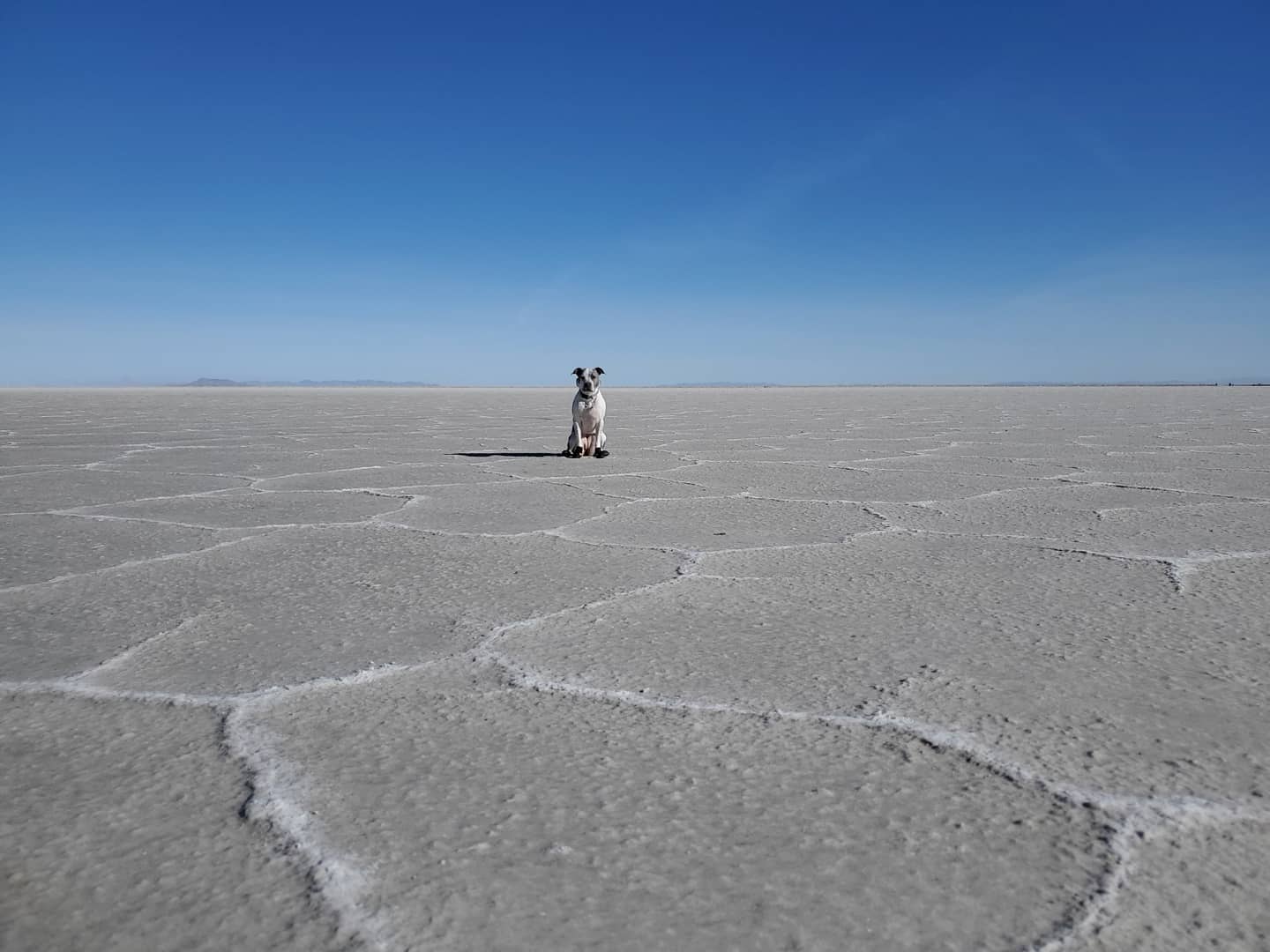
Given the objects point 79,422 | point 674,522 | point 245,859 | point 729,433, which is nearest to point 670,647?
point 245,859

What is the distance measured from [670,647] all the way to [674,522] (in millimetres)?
1485

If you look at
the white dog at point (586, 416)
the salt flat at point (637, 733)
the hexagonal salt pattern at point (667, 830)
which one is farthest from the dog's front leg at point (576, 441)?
the hexagonal salt pattern at point (667, 830)

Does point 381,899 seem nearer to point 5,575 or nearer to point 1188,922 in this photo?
point 1188,922

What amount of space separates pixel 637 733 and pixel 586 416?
4394 millimetres

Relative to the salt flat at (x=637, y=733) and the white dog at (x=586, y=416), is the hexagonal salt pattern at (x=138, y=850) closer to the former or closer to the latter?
the salt flat at (x=637, y=733)

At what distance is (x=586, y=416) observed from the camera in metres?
5.70

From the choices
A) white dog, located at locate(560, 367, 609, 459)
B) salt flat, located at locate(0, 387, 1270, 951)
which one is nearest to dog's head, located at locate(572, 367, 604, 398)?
white dog, located at locate(560, 367, 609, 459)

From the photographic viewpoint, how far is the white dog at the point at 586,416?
569 centimetres

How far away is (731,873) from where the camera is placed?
100 centimetres

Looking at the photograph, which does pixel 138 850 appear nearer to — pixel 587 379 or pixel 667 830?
pixel 667 830

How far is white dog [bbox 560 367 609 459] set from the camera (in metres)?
5.69

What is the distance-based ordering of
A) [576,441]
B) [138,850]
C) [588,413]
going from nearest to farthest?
1. [138,850]
2. [588,413]
3. [576,441]

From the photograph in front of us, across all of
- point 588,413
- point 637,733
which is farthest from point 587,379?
point 637,733

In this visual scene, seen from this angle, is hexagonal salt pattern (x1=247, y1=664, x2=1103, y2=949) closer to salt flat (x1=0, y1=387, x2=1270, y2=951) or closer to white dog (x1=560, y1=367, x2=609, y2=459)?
salt flat (x1=0, y1=387, x2=1270, y2=951)
